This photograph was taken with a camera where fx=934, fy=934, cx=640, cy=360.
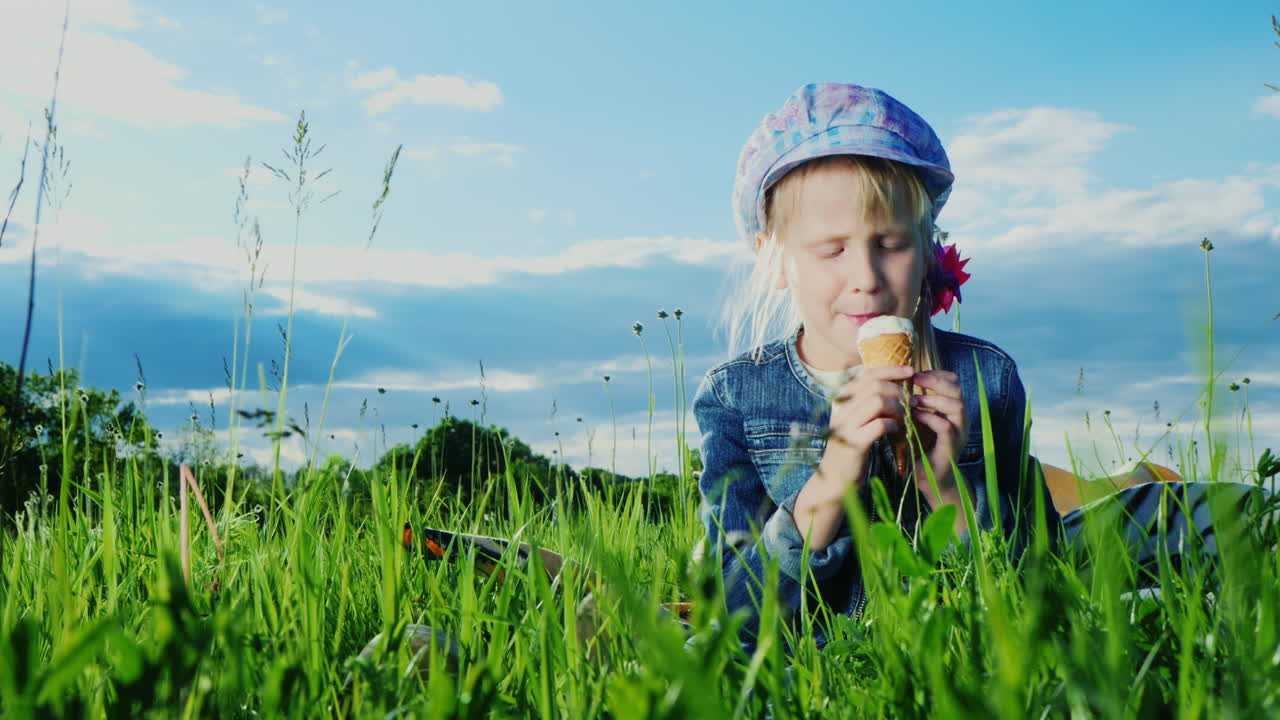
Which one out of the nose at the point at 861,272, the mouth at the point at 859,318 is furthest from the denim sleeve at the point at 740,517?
the nose at the point at 861,272

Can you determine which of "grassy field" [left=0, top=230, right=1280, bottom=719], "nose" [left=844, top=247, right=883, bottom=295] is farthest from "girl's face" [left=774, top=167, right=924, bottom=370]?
"grassy field" [left=0, top=230, right=1280, bottom=719]

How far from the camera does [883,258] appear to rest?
308 cm

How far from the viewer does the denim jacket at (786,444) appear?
3162mm

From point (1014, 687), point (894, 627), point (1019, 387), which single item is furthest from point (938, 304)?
point (1014, 687)

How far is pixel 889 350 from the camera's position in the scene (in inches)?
111

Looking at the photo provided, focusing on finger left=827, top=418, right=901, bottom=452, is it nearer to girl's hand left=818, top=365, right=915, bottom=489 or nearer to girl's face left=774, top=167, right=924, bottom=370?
girl's hand left=818, top=365, right=915, bottom=489

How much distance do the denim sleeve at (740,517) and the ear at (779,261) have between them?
1.45ft

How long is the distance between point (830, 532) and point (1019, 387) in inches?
42.5

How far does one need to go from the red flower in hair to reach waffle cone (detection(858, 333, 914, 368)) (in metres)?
0.73

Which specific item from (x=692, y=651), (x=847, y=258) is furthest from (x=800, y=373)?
(x=692, y=651)

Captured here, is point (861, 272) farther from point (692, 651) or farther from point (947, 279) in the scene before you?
point (692, 651)

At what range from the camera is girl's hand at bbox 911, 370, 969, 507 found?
2721 millimetres

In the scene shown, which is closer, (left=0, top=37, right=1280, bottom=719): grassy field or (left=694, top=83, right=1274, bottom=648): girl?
→ (left=0, top=37, right=1280, bottom=719): grassy field

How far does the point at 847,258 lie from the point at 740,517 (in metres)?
1.00
